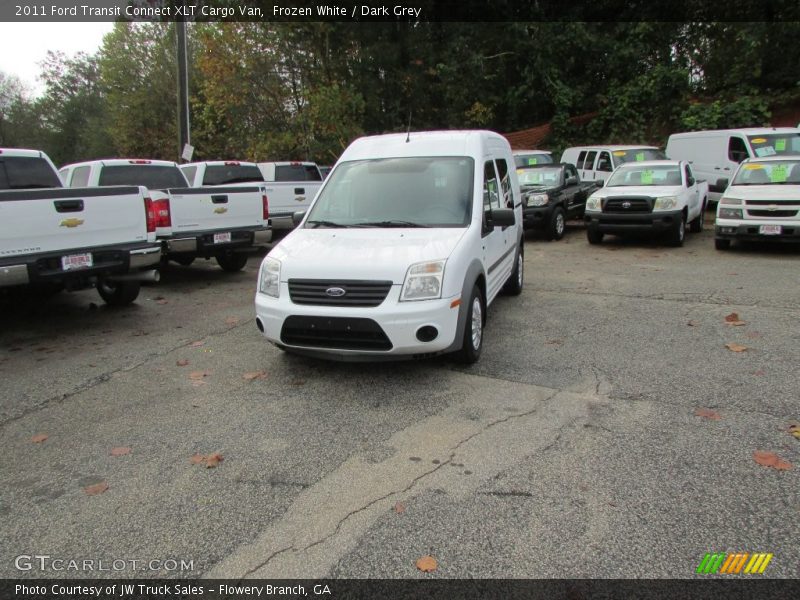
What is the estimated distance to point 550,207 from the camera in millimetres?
13508

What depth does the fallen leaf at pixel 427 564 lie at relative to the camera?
2.69m

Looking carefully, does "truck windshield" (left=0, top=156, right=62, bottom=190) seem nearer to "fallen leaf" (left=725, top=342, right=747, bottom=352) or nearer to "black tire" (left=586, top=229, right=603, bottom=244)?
"fallen leaf" (left=725, top=342, right=747, bottom=352)

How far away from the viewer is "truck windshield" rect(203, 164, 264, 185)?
11553mm

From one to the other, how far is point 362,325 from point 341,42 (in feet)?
61.5

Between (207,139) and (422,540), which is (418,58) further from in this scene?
(422,540)

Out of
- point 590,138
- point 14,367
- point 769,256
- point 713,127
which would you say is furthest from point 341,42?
point 14,367

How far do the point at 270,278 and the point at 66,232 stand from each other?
266 centimetres

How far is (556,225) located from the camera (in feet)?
45.1

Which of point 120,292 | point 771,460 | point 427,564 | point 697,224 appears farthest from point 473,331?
point 697,224

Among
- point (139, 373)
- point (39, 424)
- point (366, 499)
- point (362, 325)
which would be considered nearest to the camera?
point (366, 499)

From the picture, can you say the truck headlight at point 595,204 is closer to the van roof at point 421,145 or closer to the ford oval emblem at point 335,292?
the van roof at point 421,145

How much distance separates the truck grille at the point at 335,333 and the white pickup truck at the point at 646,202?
8.88 meters

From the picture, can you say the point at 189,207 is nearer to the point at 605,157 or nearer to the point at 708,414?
the point at 708,414

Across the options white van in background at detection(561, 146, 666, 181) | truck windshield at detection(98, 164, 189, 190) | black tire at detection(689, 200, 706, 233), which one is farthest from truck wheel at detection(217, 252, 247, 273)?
white van in background at detection(561, 146, 666, 181)
